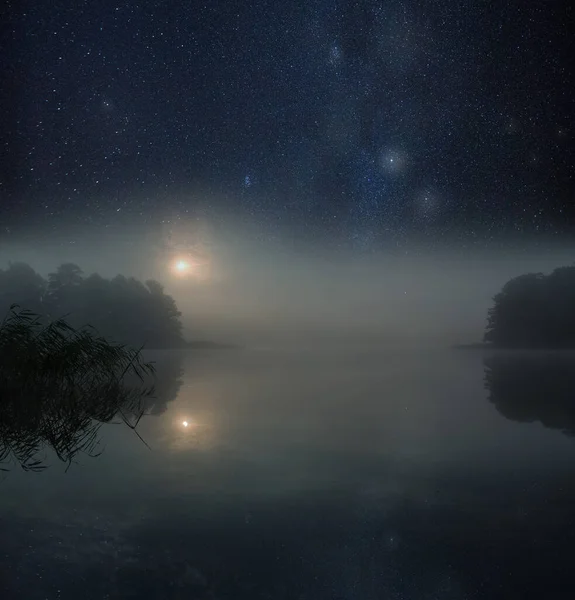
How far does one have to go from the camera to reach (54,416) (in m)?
5.98

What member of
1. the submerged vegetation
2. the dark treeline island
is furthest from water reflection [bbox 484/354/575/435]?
the dark treeline island

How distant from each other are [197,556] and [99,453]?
7.53ft

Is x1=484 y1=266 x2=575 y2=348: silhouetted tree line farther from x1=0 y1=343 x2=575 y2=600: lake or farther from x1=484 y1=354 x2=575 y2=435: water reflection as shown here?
x1=0 y1=343 x2=575 y2=600: lake

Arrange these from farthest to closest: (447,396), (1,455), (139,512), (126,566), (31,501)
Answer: (447,396), (1,455), (31,501), (139,512), (126,566)

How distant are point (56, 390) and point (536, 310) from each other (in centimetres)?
2061

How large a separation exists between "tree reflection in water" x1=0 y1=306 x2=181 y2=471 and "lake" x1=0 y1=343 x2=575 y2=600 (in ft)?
1.58

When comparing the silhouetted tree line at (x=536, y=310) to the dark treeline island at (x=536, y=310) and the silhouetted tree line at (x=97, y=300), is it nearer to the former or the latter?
the dark treeline island at (x=536, y=310)

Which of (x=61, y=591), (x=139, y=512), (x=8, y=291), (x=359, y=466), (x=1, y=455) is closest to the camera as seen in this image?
(x=61, y=591)

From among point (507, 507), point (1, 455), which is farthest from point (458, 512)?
point (1, 455)

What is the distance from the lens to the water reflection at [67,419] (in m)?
4.44

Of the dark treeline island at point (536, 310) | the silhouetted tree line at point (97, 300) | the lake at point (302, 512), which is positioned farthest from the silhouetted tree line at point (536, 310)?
the lake at point (302, 512)

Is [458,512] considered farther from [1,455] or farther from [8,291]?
[8,291]

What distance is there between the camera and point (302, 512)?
10.0 feet

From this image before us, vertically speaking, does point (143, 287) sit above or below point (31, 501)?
above
